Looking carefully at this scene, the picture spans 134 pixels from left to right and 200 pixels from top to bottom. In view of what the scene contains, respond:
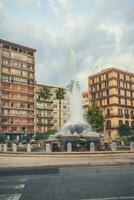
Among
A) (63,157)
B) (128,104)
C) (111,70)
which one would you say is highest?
(111,70)

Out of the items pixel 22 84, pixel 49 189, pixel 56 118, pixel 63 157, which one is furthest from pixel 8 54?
pixel 49 189

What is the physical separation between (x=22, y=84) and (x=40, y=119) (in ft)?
55.2

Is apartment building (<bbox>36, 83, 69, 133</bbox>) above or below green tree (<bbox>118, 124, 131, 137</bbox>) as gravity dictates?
above

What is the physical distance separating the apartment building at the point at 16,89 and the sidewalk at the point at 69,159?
6624 cm

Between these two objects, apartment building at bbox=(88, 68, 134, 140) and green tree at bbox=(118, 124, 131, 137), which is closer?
green tree at bbox=(118, 124, 131, 137)

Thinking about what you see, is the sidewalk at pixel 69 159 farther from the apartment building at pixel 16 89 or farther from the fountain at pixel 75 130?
the apartment building at pixel 16 89

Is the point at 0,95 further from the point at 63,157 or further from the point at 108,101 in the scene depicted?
the point at 63,157

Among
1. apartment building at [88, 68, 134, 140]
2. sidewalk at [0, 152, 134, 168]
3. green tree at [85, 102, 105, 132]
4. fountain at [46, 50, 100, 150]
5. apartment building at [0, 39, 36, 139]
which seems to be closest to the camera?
sidewalk at [0, 152, 134, 168]

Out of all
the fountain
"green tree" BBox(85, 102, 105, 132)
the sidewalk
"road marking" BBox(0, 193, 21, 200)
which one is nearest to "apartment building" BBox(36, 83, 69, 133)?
"green tree" BBox(85, 102, 105, 132)

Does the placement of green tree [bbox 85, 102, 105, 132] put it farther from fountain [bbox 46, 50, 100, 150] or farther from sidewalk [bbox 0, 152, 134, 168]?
sidewalk [bbox 0, 152, 134, 168]

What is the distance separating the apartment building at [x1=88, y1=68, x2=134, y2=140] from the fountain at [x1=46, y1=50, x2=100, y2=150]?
59.5 m

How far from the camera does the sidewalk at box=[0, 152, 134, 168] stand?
957 inches

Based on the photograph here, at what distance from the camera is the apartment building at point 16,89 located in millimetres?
95750

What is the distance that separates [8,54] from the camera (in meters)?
99.1
